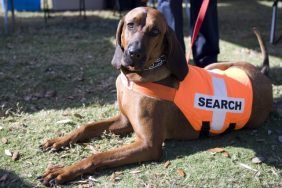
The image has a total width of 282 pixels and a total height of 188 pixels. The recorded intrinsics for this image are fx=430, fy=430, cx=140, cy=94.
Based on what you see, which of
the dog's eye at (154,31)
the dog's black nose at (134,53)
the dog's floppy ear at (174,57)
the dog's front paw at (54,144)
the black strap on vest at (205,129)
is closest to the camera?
the dog's black nose at (134,53)

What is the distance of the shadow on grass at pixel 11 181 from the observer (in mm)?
3123

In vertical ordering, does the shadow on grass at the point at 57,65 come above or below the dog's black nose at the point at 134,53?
below

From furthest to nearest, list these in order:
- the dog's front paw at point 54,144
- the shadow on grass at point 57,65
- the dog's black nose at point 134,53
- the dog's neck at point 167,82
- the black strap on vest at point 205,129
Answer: the shadow on grass at point 57,65, the black strap on vest at point 205,129, the dog's front paw at point 54,144, the dog's neck at point 167,82, the dog's black nose at point 134,53

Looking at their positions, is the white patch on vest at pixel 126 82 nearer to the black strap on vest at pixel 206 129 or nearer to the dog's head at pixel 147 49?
the dog's head at pixel 147 49

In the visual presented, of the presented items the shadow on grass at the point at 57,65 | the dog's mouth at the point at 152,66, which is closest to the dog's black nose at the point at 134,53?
the dog's mouth at the point at 152,66

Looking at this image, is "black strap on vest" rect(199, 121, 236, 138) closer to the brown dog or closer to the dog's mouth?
the brown dog

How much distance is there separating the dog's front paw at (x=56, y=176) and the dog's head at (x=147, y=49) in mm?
868

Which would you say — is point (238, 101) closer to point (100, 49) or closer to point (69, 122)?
point (69, 122)

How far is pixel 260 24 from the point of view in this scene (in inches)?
348

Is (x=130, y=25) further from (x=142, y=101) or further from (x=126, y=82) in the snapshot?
(x=142, y=101)

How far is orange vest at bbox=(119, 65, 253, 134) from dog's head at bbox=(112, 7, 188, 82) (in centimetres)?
11

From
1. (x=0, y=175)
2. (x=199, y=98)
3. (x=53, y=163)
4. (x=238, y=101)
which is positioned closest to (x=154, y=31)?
(x=199, y=98)

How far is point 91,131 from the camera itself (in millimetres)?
3709

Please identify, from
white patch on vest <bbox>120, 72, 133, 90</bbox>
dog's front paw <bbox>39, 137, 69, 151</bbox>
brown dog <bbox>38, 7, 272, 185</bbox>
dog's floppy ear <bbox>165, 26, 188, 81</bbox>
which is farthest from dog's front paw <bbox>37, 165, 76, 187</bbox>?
dog's floppy ear <bbox>165, 26, 188, 81</bbox>
